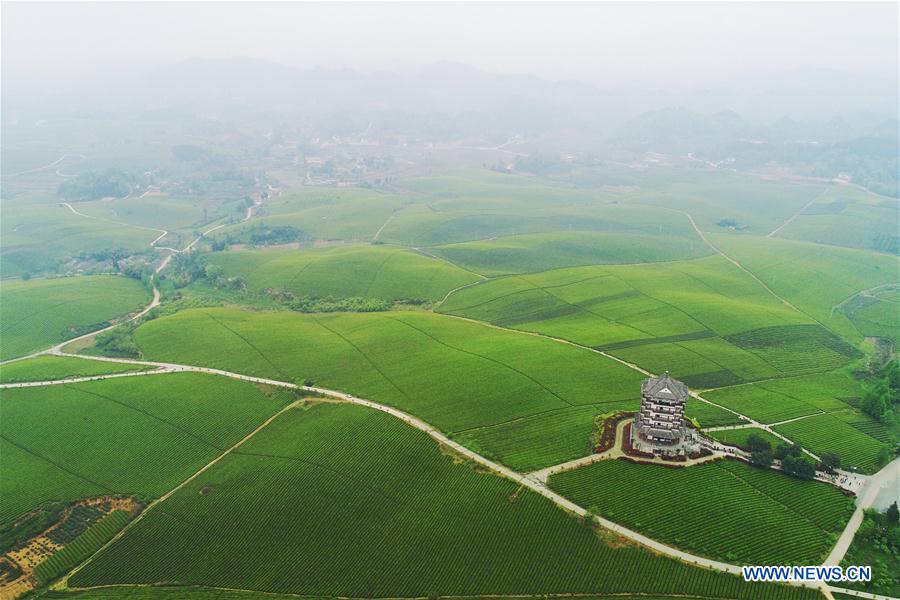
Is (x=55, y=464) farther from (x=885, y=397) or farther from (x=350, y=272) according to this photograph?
(x=885, y=397)

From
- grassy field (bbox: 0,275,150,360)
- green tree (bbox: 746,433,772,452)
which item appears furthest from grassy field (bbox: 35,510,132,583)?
green tree (bbox: 746,433,772,452)

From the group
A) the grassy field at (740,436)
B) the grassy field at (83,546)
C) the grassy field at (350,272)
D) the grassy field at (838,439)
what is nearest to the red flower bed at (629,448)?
the grassy field at (740,436)

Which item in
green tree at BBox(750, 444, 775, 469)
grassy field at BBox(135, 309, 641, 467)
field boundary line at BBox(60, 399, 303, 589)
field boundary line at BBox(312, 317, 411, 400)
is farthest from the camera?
field boundary line at BBox(312, 317, 411, 400)

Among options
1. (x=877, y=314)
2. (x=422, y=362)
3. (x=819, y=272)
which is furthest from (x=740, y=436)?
(x=819, y=272)

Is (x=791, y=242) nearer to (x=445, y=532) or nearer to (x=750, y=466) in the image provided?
(x=750, y=466)

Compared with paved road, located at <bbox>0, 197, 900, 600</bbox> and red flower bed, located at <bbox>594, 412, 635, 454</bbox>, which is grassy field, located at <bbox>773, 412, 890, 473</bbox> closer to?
paved road, located at <bbox>0, 197, 900, 600</bbox>

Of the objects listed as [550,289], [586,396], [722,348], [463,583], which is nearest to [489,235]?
[550,289]

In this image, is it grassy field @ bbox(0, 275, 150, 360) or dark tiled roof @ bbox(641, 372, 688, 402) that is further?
grassy field @ bbox(0, 275, 150, 360)
